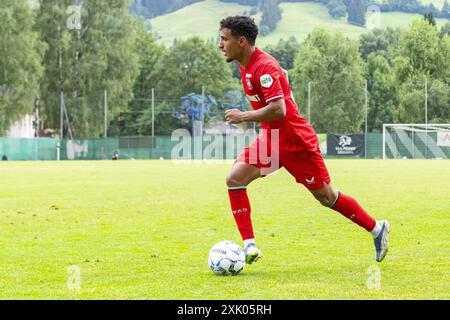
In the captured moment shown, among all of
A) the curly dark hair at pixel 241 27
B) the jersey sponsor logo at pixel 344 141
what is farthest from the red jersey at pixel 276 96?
the jersey sponsor logo at pixel 344 141

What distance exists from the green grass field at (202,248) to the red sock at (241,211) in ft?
1.28

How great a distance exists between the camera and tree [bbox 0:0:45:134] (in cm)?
6388

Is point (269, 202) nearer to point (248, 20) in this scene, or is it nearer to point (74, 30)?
point (248, 20)

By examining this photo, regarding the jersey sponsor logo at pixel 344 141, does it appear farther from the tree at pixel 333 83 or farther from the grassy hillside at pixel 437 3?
the grassy hillside at pixel 437 3

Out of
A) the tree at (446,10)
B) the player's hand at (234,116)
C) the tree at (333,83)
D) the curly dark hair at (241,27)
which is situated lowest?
the player's hand at (234,116)

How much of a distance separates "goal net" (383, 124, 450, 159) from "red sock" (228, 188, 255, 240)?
55.9m

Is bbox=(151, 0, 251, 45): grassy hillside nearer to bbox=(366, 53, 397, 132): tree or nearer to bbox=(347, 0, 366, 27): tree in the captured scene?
bbox=(347, 0, 366, 27): tree

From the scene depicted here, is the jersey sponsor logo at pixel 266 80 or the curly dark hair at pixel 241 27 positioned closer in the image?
the jersey sponsor logo at pixel 266 80


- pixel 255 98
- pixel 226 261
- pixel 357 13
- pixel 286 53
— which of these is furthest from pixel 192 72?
pixel 226 261

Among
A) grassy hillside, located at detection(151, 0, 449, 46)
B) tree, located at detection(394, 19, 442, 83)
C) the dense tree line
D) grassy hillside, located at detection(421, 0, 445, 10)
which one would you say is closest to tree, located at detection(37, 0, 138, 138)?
the dense tree line

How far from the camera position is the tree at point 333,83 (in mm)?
79438

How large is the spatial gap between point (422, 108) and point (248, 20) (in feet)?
239

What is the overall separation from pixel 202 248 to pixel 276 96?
101 inches

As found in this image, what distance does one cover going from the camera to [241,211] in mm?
8523
